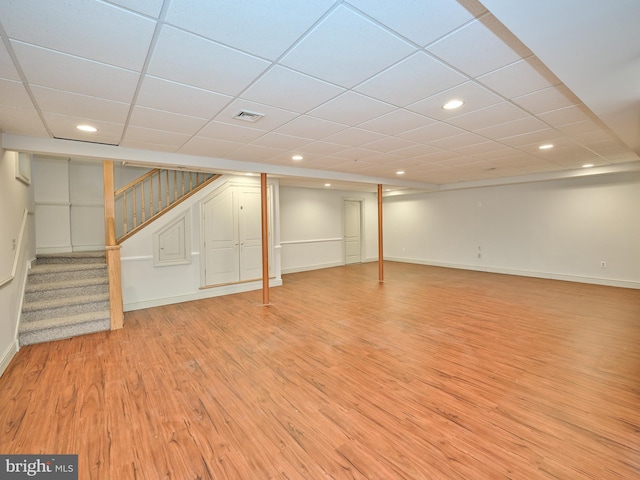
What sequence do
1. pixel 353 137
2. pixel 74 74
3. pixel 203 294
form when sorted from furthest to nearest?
pixel 203 294, pixel 353 137, pixel 74 74

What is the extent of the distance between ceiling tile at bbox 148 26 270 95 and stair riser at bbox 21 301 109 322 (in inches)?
144

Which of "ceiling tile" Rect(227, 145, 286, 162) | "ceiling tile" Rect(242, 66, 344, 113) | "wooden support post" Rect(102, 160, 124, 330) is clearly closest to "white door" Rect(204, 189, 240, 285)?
"ceiling tile" Rect(227, 145, 286, 162)

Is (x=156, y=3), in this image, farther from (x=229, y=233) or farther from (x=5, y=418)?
(x=229, y=233)

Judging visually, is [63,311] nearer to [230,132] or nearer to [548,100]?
[230,132]

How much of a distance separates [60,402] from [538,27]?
412cm

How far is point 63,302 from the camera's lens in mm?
4012

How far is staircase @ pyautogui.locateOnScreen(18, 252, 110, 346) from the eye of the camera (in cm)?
370

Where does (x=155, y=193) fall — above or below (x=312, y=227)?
above

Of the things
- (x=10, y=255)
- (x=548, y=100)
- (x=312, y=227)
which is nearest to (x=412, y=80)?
(x=548, y=100)

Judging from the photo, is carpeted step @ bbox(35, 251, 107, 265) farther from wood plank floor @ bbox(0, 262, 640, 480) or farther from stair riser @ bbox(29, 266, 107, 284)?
wood plank floor @ bbox(0, 262, 640, 480)

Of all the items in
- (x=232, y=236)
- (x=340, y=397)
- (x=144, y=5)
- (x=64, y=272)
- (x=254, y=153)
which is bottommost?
(x=340, y=397)

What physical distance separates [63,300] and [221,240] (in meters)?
2.54

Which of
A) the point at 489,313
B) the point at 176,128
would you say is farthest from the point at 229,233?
the point at 489,313

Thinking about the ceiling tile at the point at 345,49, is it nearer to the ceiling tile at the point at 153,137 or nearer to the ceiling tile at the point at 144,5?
the ceiling tile at the point at 144,5
